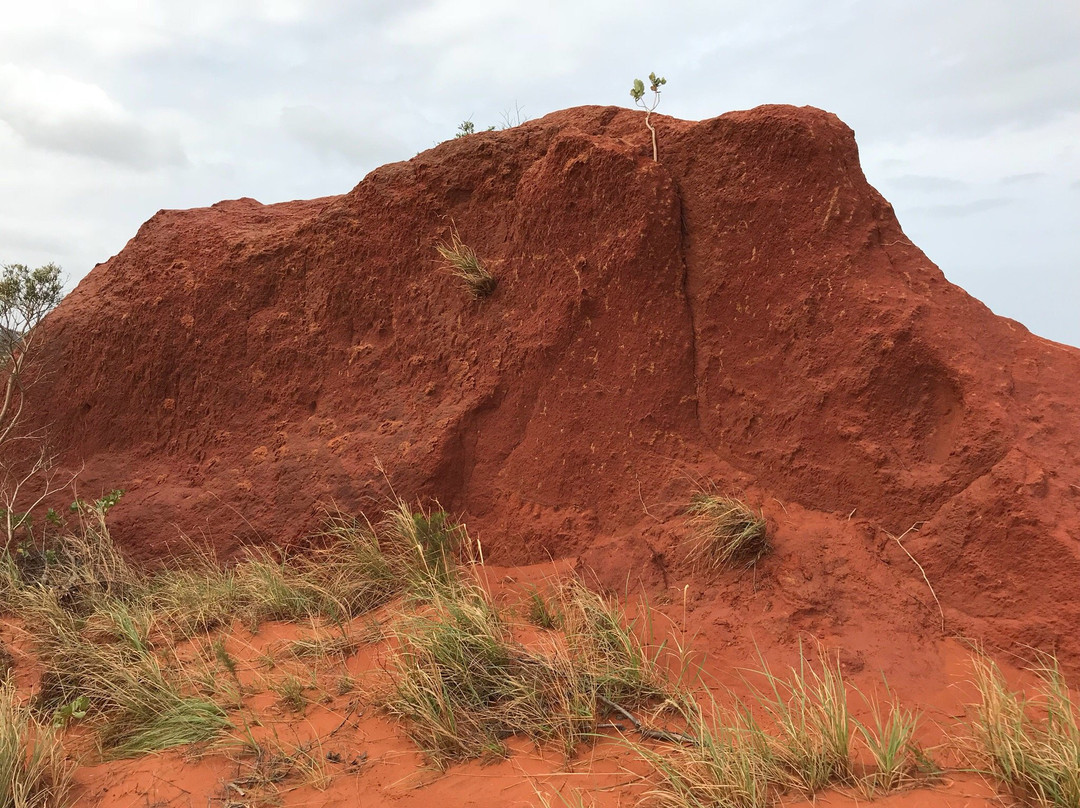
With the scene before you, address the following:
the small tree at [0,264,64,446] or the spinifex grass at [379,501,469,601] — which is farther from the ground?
the small tree at [0,264,64,446]

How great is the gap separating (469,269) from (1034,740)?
378 centimetres

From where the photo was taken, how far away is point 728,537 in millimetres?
3883

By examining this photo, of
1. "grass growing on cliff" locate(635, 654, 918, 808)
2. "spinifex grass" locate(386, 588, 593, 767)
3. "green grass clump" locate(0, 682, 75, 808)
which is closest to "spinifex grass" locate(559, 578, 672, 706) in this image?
"spinifex grass" locate(386, 588, 593, 767)

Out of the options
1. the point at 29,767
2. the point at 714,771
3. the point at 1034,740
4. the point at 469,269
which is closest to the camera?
the point at 714,771

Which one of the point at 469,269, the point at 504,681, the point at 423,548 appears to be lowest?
the point at 504,681

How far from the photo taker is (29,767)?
3.12m

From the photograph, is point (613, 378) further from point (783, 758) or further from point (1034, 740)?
point (1034, 740)

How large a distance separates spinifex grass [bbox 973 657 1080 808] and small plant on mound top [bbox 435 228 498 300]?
11.1 ft

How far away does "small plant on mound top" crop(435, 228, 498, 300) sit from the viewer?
5.07m

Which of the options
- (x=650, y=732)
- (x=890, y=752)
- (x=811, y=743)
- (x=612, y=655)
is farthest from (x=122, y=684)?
(x=890, y=752)

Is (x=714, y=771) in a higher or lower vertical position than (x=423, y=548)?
lower

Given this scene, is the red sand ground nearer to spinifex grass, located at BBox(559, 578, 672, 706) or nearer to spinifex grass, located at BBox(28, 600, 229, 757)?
spinifex grass, located at BBox(559, 578, 672, 706)

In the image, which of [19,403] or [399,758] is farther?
[19,403]

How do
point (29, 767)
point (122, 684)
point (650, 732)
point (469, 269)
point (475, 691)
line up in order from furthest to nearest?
point (469, 269), point (122, 684), point (475, 691), point (29, 767), point (650, 732)
